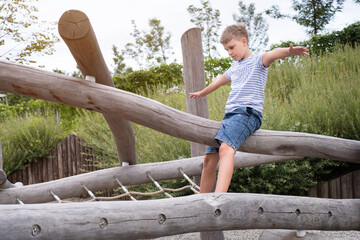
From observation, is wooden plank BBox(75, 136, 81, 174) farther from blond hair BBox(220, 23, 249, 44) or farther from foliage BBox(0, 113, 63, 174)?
blond hair BBox(220, 23, 249, 44)

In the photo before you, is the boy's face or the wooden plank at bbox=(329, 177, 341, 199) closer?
the boy's face

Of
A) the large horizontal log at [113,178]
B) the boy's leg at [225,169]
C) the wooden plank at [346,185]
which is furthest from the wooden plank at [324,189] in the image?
the boy's leg at [225,169]

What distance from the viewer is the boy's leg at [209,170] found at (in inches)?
96.7

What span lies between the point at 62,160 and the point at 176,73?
4.09 metres

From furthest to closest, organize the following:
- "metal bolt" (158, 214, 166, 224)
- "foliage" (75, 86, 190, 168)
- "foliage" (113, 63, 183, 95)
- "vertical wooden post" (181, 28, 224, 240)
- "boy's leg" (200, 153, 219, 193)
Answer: "foliage" (113, 63, 183, 95), "foliage" (75, 86, 190, 168), "vertical wooden post" (181, 28, 224, 240), "boy's leg" (200, 153, 219, 193), "metal bolt" (158, 214, 166, 224)

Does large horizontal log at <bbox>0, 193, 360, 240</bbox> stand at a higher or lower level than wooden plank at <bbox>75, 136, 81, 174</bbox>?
lower

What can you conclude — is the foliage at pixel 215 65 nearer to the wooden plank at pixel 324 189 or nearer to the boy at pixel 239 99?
the wooden plank at pixel 324 189

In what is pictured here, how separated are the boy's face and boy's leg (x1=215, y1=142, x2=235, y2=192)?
2.17ft

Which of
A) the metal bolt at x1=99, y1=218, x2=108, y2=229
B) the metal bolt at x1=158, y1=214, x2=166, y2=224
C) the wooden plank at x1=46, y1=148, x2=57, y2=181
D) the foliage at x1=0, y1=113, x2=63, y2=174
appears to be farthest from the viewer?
the wooden plank at x1=46, y1=148, x2=57, y2=181

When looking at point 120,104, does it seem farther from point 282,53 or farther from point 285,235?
point 285,235

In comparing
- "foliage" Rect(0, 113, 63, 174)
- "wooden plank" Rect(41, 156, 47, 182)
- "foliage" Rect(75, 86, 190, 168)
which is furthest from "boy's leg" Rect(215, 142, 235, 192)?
"wooden plank" Rect(41, 156, 47, 182)

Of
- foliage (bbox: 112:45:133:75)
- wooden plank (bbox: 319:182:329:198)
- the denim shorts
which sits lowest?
wooden plank (bbox: 319:182:329:198)

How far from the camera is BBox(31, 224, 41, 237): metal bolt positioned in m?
1.40

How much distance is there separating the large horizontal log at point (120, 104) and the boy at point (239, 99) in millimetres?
82
